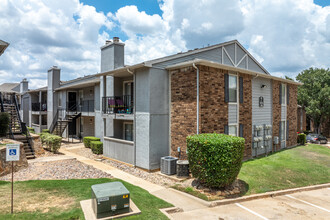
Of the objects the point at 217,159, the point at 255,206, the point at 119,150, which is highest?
the point at 217,159

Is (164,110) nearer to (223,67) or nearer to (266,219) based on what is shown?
(223,67)

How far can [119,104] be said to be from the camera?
1364 cm

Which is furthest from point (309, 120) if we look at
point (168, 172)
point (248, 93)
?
point (168, 172)

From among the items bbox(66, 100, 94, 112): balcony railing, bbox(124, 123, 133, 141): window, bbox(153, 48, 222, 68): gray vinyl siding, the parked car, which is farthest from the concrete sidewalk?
the parked car

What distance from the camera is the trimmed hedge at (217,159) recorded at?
7.67 meters

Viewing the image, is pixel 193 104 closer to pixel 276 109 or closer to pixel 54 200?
pixel 54 200

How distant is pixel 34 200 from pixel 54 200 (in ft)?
1.99

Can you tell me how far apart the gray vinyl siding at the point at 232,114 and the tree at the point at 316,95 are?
23453 millimetres

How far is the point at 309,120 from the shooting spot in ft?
119

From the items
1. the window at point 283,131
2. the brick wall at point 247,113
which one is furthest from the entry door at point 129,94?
the window at point 283,131

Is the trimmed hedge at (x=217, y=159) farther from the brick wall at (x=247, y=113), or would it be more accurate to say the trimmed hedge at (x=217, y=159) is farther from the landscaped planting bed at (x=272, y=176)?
the brick wall at (x=247, y=113)

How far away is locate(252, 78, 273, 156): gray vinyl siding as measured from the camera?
45.0 ft

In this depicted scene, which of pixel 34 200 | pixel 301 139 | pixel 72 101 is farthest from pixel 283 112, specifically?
pixel 72 101

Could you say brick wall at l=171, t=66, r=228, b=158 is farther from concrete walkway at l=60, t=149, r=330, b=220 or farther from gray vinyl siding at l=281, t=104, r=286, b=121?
gray vinyl siding at l=281, t=104, r=286, b=121
